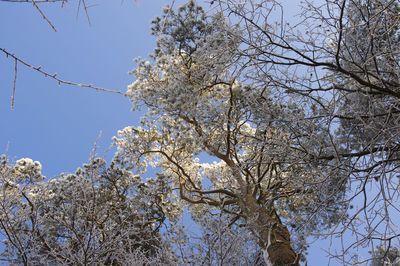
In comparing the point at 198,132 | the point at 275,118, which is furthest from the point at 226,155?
the point at 275,118

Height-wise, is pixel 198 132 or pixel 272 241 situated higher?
pixel 198 132

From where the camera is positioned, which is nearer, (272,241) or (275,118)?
(275,118)

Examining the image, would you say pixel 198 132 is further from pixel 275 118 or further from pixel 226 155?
pixel 275 118

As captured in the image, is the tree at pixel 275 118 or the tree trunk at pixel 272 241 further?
the tree trunk at pixel 272 241

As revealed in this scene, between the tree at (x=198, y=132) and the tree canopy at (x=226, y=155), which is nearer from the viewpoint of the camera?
the tree canopy at (x=226, y=155)

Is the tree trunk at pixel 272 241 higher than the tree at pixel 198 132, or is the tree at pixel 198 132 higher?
the tree at pixel 198 132

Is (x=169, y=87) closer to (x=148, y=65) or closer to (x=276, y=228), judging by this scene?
(x=148, y=65)

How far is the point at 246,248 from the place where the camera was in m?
5.92

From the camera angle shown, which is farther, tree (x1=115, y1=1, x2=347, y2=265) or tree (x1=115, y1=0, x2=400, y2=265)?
tree (x1=115, y1=1, x2=347, y2=265)

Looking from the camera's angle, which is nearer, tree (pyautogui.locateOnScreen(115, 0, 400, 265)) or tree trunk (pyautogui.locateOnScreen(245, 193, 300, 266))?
tree (pyautogui.locateOnScreen(115, 0, 400, 265))

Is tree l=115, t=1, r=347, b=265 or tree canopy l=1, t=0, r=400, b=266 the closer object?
tree canopy l=1, t=0, r=400, b=266

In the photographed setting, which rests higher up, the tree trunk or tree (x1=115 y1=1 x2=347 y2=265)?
tree (x1=115 y1=1 x2=347 y2=265)

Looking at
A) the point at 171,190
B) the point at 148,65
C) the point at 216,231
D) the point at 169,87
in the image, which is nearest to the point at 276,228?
the point at 216,231

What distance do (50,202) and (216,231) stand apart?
18.6 ft
